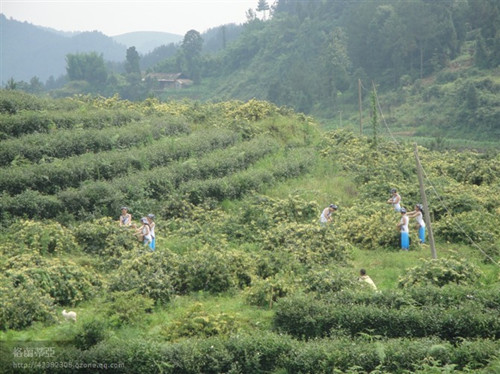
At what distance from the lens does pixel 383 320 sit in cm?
1069

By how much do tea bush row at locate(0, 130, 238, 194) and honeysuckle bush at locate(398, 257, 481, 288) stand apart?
400 inches

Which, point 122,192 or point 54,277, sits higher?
point 122,192

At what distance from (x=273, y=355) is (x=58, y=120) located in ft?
50.5

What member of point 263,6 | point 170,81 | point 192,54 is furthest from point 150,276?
point 263,6

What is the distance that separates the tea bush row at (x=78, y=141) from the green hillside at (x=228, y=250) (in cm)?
7

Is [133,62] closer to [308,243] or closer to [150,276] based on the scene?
[308,243]

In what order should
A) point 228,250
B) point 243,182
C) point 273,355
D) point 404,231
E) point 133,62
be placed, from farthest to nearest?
point 133,62, point 243,182, point 404,231, point 228,250, point 273,355

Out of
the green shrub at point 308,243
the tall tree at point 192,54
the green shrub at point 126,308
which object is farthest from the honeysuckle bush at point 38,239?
the tall tree at point 192,54

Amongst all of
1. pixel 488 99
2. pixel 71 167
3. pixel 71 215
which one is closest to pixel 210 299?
pixel 71 215

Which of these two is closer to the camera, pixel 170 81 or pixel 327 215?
pixel 327 215

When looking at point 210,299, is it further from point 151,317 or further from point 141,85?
point 141,85

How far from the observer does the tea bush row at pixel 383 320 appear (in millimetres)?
10375

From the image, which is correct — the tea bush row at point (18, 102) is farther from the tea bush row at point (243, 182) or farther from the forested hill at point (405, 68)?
the forested hill at point (405, 68)

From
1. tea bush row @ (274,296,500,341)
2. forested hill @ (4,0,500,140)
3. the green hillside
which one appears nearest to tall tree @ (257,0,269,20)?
forested hill @ (4,0,500,140)
